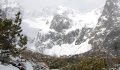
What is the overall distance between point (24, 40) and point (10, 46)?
7.48ft

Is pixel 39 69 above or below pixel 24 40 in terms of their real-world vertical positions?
below

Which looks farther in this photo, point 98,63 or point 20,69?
point 98,63

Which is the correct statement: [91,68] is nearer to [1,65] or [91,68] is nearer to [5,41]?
[5,41]

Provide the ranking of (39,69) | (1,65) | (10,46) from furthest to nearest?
(39,69)
(10,46)
(1,65)

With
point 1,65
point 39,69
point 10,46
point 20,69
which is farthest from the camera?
point 39,69

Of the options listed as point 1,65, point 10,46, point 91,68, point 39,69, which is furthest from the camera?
point 91,68

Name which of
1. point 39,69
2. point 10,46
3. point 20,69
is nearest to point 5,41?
point 10,46

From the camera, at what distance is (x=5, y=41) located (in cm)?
3800

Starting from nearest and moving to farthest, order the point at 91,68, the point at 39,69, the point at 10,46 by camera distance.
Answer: the point at 10,46 < the point at 39,69 < the point at 91,68

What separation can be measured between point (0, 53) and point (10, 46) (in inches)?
98.4

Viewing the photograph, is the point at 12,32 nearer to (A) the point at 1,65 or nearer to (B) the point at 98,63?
(A) the point at 1,65

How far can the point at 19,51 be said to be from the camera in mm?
40031

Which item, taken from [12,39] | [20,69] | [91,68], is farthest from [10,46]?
[91,68]

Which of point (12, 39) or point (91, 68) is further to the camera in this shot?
point (91, 68)
